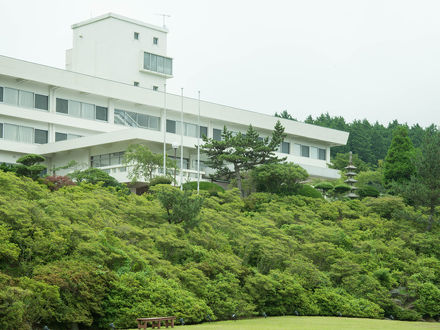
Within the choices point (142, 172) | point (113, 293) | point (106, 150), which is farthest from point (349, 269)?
point (106, 150)

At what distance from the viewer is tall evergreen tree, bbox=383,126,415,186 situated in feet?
125

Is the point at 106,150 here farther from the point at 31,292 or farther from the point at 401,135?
the point at 31,292

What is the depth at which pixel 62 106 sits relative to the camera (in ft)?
138

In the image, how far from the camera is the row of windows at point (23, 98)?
130ft

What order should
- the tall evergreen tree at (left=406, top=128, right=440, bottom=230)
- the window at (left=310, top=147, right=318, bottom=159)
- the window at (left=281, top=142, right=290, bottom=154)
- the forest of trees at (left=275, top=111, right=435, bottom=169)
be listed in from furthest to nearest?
the forest of trees at (left=275, top=111, right=435, bottom=169) < the window at (left=310, top=147, right=318, bottom=159) < the window at (left=281, top=142, right=290, bottom=154) < the tall evergreen tree at (left=406, top=128, right=440, bottom=230)

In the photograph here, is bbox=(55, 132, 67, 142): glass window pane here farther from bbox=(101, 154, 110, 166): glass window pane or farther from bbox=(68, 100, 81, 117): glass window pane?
bbox=(101, 154, 110, 166): glass window pane

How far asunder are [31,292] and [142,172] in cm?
2072

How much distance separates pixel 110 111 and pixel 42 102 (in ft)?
14.6

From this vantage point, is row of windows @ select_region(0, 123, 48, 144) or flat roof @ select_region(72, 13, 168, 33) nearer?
row of windows @ select_region(0, 123, 48, 144)

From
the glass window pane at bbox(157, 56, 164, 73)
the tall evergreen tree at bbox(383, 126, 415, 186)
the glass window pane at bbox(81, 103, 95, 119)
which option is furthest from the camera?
the glass window pane at bbox(157, 56, 164, 73)

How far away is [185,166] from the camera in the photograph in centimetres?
4462

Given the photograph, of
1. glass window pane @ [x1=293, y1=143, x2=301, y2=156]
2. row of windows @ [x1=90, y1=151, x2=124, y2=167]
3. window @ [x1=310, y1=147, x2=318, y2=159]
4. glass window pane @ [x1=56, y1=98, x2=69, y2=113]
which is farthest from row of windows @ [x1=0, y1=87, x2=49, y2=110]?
window @ [x1=310, y1=147, x2=318, y2=159]

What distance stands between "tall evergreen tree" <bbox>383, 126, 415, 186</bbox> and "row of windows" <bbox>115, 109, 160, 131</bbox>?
15.6 meters

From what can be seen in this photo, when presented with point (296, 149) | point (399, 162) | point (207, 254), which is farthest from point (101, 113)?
point (207, 254)
